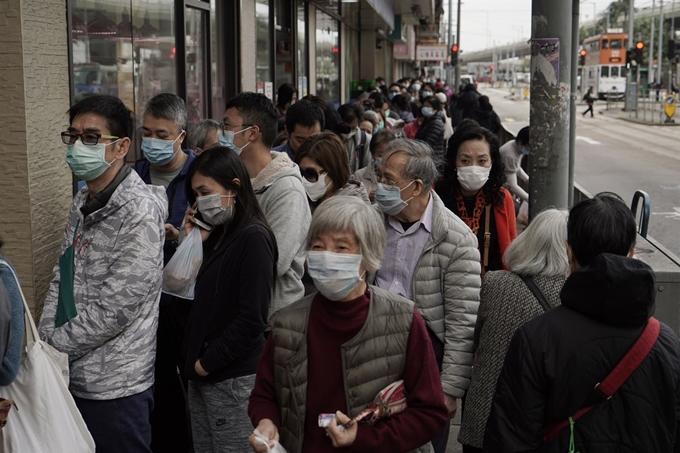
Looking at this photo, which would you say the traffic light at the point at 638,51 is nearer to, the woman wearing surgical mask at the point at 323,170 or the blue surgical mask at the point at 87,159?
the woman wearing surgical mask at the point at 323,170

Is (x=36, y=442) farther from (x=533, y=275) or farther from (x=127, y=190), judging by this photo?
(x=533, y=275)

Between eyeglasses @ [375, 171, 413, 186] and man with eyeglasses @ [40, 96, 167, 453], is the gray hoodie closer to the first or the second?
eyeglasses @ [375, 171, 413, 186]

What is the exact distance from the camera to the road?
16.4m

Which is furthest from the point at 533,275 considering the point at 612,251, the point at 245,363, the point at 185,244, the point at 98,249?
the point at 98,249

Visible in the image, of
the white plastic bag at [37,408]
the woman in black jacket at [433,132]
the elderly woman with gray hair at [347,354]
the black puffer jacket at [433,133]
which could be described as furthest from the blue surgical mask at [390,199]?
the black puffer jacket at [433,133]

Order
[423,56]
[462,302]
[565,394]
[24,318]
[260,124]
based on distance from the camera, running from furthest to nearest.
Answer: [423,56]
[260,124]
[462,302]
[24,318]
[565,394]

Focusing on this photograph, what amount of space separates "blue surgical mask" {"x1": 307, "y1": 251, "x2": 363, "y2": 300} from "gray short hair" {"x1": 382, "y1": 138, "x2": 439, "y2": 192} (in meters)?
1.28

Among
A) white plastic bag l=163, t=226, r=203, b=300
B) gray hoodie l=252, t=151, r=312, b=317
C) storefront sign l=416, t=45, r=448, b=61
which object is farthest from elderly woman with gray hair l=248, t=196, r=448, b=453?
storefront sign l=416, t=45, r=448, b=61

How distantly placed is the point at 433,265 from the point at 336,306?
3.67ft

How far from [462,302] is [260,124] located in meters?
1.64

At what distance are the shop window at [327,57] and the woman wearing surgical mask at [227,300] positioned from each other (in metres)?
15.0

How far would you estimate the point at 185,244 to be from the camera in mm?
4035

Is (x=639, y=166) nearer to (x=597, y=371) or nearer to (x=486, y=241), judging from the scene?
(x=486, y=241)

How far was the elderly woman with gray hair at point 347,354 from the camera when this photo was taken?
9.62ft
